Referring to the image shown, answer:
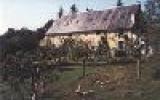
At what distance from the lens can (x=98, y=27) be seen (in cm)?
5225

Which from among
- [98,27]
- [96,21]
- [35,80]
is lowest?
[35,80]

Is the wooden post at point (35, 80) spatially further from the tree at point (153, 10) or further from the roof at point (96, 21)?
the roof at point (96, 21)

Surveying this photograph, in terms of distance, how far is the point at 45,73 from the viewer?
66.0ft

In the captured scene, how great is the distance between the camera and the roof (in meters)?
50.3

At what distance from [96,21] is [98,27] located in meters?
1.25

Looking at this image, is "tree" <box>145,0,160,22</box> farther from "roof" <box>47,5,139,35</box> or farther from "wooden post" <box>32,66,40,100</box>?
"roof" <box>47,5,139,35</box>

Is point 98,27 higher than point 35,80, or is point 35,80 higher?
point 98,27

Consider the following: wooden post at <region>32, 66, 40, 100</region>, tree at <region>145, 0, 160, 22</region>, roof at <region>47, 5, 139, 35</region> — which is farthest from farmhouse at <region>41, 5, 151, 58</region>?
wooden post at <region>32, 66, 40, 100</region>

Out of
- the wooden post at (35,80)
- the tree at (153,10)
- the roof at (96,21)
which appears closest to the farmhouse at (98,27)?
the roof at (96,21)

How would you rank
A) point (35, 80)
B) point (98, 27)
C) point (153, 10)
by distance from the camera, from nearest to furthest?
1. point (35, 80)
2. point (153, 10)
3. point (98, 27)

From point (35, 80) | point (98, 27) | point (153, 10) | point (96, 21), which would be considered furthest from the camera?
point (96, 21)

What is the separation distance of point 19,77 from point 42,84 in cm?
253

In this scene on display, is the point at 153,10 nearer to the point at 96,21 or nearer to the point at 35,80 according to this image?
the point at 35,80

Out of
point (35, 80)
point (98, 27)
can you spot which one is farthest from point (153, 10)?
point (98, 27)
